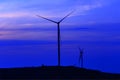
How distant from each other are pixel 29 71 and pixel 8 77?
5.36 m

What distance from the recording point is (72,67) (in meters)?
95.2

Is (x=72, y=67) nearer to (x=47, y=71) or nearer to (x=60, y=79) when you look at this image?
(x=47, y=71)

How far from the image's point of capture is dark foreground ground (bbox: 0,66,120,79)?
8688cm

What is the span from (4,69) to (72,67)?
38.0 ft

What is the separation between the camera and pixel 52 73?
294ft

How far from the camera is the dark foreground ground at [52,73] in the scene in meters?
86.9

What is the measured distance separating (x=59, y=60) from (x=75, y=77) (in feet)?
16.2

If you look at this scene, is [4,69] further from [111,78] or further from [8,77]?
[111,78]

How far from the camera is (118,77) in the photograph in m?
85.4

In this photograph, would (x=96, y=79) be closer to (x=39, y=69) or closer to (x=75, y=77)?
(x=75, y=77)

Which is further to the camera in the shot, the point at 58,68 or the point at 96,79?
the point at 58,68

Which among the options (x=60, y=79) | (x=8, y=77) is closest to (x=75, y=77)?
(x=60, y=79)

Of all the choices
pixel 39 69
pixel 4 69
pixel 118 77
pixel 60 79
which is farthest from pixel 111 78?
pixel 4 69

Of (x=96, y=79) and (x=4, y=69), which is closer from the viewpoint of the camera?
(x=96, y=79)
